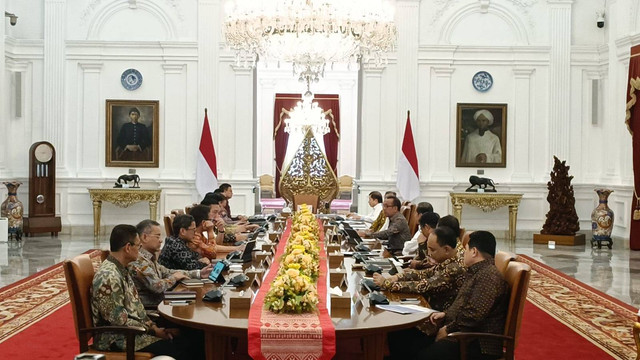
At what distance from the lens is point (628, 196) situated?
13.6 meters

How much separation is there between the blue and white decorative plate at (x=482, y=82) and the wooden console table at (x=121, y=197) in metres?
6.34

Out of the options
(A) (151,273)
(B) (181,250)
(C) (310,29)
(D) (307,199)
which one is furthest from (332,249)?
(D) (307,199)

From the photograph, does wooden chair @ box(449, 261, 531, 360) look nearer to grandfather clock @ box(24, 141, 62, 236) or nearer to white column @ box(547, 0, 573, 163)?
white column @ box(547, 0, 573, 163)

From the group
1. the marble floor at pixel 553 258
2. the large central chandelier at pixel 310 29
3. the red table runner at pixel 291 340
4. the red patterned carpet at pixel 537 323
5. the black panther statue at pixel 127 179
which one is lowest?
the red patterned carpet at pixel 537 323

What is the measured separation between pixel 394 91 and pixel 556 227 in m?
3.93

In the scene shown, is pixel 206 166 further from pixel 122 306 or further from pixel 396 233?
pixel 122 306

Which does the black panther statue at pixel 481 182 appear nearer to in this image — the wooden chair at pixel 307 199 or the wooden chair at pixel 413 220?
the wooden chair at pixel 307 199

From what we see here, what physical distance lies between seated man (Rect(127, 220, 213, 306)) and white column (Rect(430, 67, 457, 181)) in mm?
9719

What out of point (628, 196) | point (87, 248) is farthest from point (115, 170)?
point (628, 196)

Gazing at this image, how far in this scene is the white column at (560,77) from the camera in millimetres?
15000

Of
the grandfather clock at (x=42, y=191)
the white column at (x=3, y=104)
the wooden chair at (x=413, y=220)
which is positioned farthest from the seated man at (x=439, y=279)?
the white column at (x=3, y=104)

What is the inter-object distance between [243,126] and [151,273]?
33.2 ft

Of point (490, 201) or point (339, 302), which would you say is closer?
point (339, 302)

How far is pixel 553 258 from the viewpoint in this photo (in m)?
12.1
